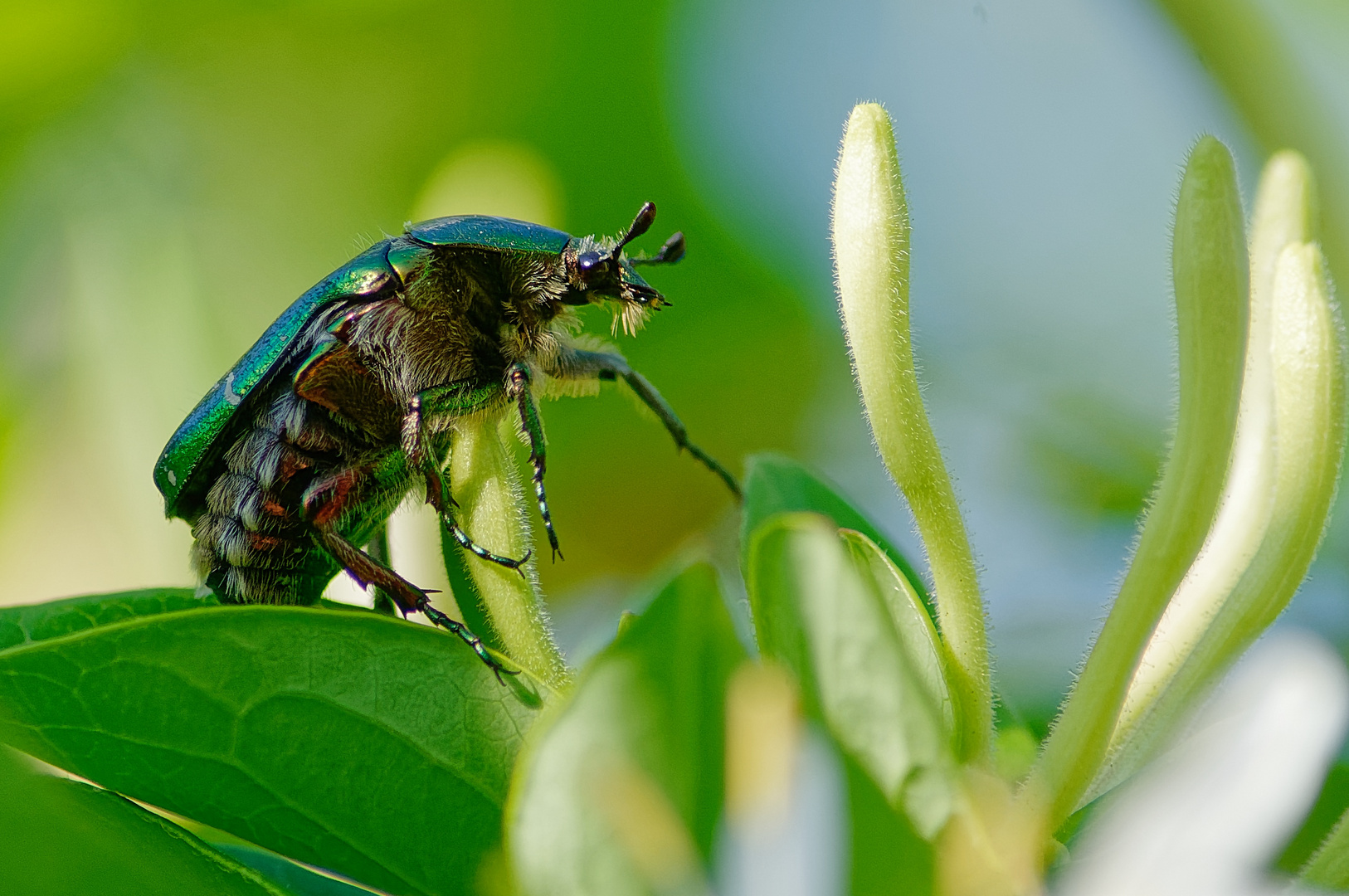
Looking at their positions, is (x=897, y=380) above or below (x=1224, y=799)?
above

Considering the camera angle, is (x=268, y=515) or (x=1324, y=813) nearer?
(x=268, y=515)

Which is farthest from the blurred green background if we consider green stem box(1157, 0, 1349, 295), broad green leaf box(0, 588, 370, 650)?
broad green leaf box(0, 588, 370, 650)

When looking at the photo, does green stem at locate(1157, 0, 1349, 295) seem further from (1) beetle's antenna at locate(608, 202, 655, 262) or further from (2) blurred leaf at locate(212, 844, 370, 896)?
(2) blurred leaf at locate(212, 844, 370, 896)

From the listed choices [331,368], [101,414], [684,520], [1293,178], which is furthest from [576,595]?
[1293,178]

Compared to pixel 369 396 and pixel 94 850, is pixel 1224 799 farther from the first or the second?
pixel 369 396

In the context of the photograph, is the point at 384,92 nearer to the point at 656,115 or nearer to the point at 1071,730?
the point at 656,115

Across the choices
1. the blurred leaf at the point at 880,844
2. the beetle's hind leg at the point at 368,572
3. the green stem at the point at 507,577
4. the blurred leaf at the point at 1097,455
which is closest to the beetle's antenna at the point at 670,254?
the beetle's hind leg at the point at 368,572

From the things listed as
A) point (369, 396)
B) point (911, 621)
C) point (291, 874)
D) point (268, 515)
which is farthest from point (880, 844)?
point (369, 396)
